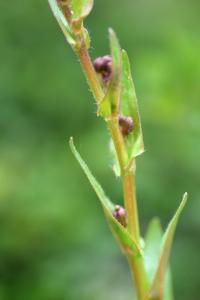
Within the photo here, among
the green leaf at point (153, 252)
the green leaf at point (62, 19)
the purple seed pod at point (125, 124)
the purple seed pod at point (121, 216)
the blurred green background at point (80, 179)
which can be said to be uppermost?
the green leaf at point (62, 19)

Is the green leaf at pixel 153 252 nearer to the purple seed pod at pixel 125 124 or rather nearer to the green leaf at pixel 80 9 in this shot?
the purple seed pod at pixel 125 124

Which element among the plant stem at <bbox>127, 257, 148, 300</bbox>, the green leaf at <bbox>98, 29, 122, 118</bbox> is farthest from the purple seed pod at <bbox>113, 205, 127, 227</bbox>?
the green leaf at <bbox>98, 29, 122, 118</bbox>

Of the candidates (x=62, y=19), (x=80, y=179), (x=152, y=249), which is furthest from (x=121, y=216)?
(x=80, y=179)

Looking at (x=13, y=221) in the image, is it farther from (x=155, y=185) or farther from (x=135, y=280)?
(x=135, y=280)

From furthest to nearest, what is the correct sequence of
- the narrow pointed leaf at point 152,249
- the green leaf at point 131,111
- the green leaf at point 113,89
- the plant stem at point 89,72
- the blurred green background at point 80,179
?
1. the blurred green background at point 80,179
2. the narrow pointed leaf at point 152,249
3. the green leaf at point 131,111
4. the plant stem at point 89,72
5. the green leaf at point 113,89

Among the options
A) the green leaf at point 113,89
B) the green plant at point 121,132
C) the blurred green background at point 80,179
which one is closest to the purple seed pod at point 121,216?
the green plant at point 121,132

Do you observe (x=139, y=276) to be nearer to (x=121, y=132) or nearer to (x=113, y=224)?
(x=113, y=224)

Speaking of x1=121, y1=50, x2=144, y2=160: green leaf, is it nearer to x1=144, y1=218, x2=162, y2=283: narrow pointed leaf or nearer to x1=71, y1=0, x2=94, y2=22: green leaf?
x1=71, y1=0, x2=94, y2=22: green leaf
